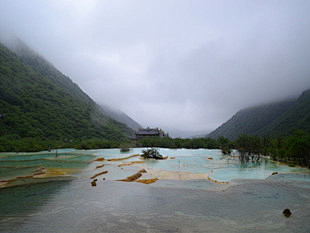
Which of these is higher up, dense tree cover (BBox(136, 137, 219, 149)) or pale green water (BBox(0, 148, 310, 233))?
dense tree cover (BBox(136, 137, 219, 149))

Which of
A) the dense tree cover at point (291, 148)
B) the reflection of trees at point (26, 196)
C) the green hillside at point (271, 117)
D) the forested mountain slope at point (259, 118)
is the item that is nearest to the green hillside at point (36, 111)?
the reflection of trees at point (26, 196)

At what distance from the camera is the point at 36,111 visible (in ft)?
153

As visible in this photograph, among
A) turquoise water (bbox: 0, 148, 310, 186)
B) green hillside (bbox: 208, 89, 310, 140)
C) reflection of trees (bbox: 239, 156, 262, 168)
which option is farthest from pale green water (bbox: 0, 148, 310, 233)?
green hillside (bbox: 208, 89, 310, 140)

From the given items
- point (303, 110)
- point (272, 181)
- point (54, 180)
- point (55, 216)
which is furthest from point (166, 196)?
point (303, 110)

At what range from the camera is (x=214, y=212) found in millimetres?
6094

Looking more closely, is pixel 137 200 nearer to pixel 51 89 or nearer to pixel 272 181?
pixel 272 181

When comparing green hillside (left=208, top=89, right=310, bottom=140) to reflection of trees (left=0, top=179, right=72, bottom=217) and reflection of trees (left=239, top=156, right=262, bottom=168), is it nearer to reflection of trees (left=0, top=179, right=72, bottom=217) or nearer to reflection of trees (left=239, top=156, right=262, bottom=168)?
reflection of trees (left=239, top=156, right=262, bottom=168)

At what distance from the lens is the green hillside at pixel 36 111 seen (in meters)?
37.8

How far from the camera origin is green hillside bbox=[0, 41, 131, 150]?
37.8 metres

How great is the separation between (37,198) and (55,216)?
2.53 m

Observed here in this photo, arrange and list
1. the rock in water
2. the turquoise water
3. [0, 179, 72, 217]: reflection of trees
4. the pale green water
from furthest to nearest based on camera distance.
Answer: the turquoise water → [0, 179, 72, 217]: reflection of trees → the rock in water → the pale green water

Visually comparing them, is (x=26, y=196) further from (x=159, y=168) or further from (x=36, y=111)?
(x=36, y=111)

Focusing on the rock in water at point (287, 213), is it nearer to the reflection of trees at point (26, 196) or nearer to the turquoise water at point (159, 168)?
the turquoise water at point (159, 168)

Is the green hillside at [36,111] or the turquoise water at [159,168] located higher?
the green hillside at [36,111]
